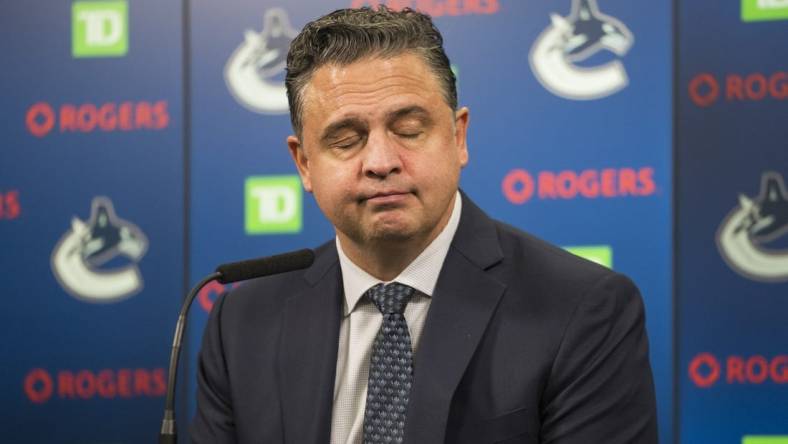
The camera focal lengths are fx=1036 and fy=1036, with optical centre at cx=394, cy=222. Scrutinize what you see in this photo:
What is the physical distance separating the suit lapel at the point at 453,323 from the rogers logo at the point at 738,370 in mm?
1168

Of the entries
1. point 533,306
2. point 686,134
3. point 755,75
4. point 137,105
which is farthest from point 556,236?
point 137,105

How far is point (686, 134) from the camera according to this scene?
2.98m

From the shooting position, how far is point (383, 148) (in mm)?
1878

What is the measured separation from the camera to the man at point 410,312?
185cm

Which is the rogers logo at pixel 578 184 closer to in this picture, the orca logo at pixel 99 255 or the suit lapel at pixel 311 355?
the suit lapel at pixel 311 355

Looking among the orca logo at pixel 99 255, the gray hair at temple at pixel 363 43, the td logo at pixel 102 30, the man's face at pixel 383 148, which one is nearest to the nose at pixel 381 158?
the man's face at pixel 383 148

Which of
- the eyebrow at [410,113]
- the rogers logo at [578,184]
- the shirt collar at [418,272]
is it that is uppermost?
the eyebrow at [410,113]

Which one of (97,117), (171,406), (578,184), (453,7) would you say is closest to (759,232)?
(578,184)

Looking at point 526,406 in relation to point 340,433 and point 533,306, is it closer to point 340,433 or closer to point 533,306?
point 533,306

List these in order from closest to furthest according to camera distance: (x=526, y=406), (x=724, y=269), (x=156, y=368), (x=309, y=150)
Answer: (x=526, y=406)
(x=309, y=150)
(x=724, y=269)
(x=156, y=368)

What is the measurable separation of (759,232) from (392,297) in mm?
1405

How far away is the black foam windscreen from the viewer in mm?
1710

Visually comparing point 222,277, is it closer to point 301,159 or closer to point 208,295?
point 301,159

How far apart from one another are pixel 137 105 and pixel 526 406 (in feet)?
6.20
